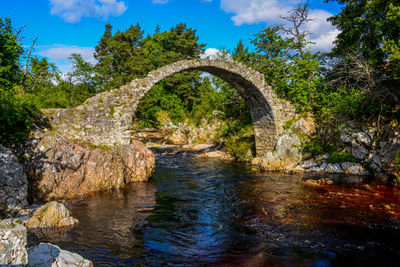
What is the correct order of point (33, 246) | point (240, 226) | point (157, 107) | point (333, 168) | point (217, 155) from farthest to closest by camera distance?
point (157, 107)
point (217, 155)
point (333, 168)
point (240, 226)
point (33, 246)

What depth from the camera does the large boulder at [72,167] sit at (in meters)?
7.14

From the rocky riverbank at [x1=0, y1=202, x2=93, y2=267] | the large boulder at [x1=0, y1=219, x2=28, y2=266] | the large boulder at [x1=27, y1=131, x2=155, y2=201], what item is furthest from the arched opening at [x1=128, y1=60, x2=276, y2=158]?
the large boulder at [x1=0, y1=219, x2=28, y2=266]

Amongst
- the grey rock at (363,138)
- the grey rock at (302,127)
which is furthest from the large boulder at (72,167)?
the grey rock at (363,138)

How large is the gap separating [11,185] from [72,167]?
6.18 ft

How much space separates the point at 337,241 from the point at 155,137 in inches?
1027

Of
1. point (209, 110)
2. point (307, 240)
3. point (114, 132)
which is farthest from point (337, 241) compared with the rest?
point (209, 110)

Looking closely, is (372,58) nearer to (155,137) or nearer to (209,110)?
(209,110)

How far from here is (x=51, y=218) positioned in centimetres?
544

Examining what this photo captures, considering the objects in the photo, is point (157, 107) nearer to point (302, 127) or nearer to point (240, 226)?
point (302, 127)

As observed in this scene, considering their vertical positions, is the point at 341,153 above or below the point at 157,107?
below

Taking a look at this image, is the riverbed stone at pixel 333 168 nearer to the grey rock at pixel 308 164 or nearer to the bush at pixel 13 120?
the grey rock at pixel 308 164

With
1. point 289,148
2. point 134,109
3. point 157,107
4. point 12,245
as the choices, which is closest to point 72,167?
point 134,109

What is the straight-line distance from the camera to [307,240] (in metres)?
4.99

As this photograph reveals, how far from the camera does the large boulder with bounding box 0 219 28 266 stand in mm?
1940
